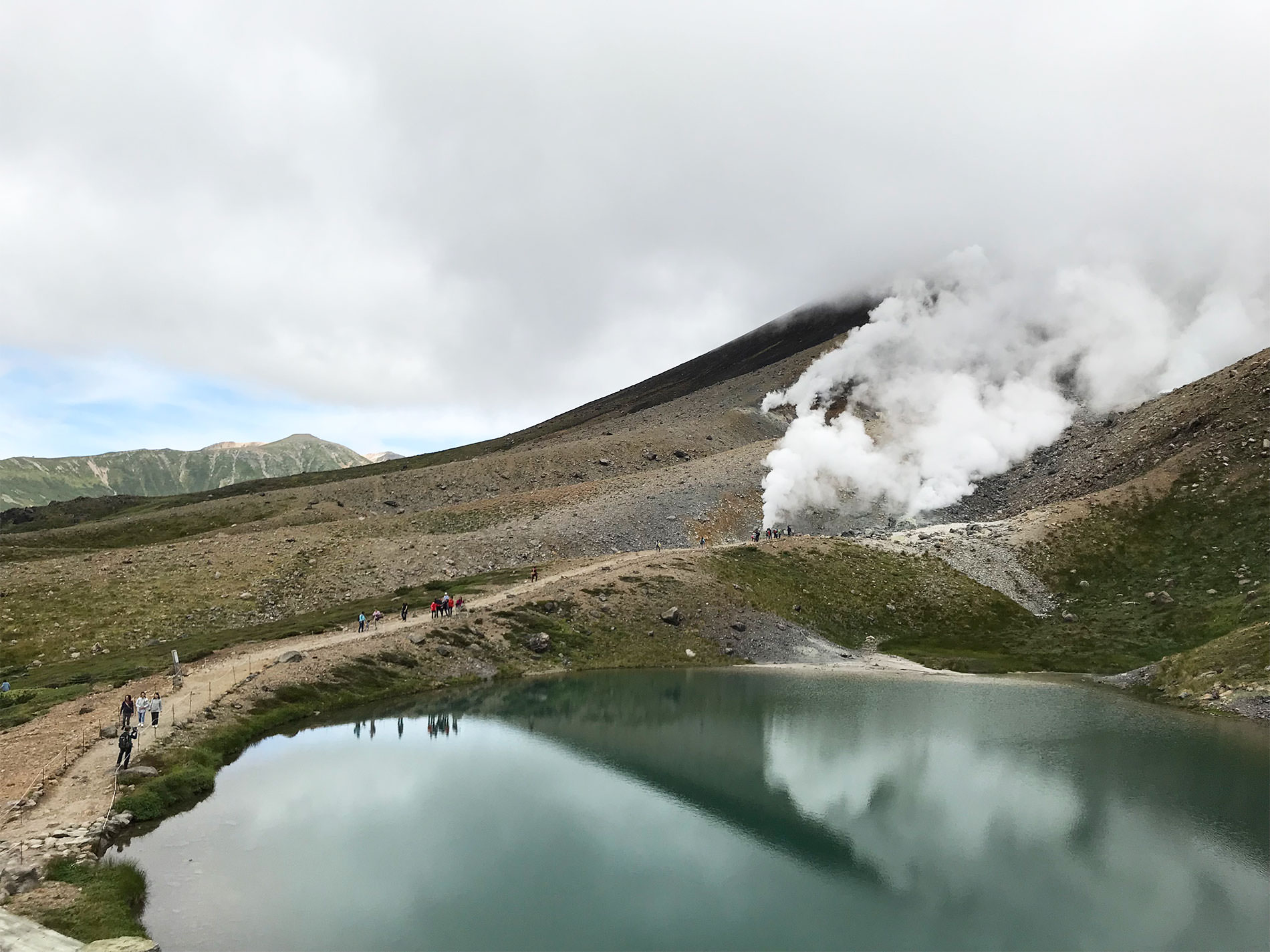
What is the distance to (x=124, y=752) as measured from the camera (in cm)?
3584

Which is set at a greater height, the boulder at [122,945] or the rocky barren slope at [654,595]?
the rocky barren slope at [654,595]

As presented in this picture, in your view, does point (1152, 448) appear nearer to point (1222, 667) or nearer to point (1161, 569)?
point (1161, 569)

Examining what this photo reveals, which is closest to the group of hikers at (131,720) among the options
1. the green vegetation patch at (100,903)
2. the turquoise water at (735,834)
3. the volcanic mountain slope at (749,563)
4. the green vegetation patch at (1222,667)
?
the turquoise water at (735,834)

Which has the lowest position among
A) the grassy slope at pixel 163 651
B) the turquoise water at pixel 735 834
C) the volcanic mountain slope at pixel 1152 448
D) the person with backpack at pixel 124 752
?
the turquoise water at pixel 735 834

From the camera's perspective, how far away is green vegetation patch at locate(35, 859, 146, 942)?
23062mm

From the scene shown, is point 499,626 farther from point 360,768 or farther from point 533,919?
point 533,919

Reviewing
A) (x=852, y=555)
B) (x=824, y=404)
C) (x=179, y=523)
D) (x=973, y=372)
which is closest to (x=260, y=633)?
(x=852, y=555)

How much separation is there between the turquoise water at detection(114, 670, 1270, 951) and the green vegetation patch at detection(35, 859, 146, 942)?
0.74 m

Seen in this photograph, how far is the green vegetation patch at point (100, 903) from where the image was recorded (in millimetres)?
23062

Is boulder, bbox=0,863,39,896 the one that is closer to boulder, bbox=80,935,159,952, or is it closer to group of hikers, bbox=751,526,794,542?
boulder, bbox=80,935,159,952

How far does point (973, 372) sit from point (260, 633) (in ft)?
432

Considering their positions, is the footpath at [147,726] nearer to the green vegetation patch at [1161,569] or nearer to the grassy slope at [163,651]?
the grassy slope at [163,651]

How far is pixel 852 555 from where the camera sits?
280ft

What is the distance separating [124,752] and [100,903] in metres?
13.1
